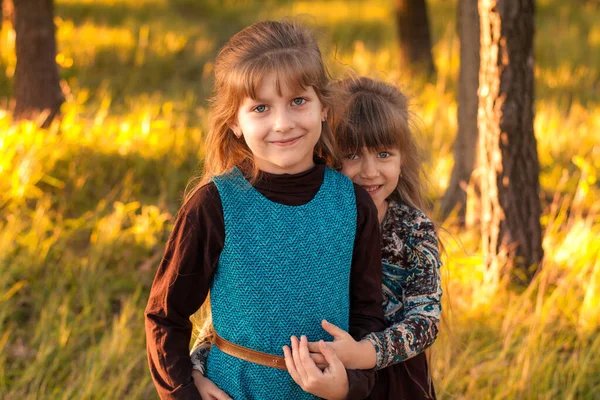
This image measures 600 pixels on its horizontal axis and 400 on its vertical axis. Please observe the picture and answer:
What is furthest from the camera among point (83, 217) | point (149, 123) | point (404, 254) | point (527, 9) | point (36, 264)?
point (149, 123)

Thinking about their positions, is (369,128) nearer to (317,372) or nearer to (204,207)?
(204,207)

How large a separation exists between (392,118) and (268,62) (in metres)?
0.54

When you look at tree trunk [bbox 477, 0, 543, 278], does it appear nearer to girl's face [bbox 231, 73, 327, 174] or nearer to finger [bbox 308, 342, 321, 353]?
girl's face [bbox 231, 73, 327, 174]

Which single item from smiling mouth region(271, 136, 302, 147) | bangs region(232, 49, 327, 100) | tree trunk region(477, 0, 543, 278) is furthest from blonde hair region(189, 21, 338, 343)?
tree trunk region(477, 0, 543, 278)

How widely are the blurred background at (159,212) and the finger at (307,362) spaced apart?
32.9 inches

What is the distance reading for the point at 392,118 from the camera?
2.28m

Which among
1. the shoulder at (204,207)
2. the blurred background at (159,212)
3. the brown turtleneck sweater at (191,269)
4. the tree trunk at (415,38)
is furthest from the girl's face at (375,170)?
the tree trunk at (415,38)

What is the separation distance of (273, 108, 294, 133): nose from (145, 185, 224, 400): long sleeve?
240mm

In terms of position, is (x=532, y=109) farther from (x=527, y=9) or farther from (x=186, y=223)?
(x=186, y=223)

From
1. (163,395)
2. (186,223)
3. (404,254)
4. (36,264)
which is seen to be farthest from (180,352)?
(36,264)

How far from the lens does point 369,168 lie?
2.25m

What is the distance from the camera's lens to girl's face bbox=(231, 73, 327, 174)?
1892 mm

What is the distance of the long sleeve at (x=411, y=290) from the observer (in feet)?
6.57

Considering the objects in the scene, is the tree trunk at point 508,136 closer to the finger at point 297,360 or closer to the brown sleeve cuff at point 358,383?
the brown sleeve cuff at point 358,383
